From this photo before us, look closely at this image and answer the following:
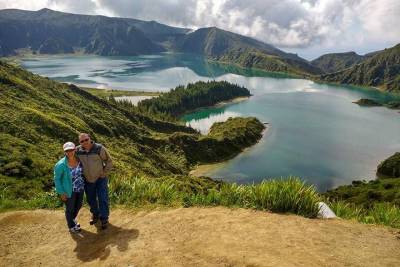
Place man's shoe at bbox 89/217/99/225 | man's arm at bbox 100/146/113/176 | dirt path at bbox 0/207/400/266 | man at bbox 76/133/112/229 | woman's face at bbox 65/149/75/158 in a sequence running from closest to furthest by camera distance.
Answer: dirt path at bbox 0/207/400/266
woman's face at bbox 65/149/75/158
man at bbox 76/133/112/229
man's arm at bbox 100/146/113/176
man's shoe at bbox 89/217/99/225

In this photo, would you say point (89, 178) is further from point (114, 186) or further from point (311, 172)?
point (311, 172)

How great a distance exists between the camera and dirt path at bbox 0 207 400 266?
11.9 meters

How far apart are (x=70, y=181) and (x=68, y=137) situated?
40.2 m

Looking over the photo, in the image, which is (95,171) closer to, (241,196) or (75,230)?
Result: (75,230)

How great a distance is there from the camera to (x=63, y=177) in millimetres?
14297

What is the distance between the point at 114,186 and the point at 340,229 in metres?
9.84

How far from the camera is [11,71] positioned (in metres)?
84.9

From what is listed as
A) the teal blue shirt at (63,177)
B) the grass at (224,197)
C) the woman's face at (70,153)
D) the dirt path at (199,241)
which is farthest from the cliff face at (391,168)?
the woman's face at (70,153)

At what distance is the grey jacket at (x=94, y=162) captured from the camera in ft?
47.7

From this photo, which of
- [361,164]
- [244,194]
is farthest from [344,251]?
[361,164]

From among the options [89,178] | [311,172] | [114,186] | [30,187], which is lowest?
[311,172]

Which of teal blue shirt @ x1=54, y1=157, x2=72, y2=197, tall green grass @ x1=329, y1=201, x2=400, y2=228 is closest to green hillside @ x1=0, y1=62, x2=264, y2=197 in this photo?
teal blue shirt @ x1=54, y1=157, x2=72, y2=197

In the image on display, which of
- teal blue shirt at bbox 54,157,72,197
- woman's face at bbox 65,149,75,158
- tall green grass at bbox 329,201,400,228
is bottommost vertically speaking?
tall green grass at bbox 329,201,400,228

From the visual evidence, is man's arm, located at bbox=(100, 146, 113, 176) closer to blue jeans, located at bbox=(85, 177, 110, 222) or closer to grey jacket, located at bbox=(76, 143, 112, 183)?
grey jacket, located at bbox=(76, 143, 112, 183)
